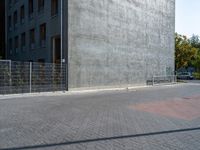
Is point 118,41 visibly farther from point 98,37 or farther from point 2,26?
point 2,26

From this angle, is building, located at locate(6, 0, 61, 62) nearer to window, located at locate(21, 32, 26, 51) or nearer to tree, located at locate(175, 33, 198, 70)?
window, located at locate(21, 32, 26, 51)

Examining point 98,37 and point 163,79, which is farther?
point 163,79

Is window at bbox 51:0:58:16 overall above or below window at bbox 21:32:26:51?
above

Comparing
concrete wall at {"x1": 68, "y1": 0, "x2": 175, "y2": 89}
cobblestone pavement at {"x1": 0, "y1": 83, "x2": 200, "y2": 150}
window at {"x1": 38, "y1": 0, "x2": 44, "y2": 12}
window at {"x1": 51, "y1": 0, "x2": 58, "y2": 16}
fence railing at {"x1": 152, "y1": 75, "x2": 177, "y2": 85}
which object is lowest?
cobblestone pavement at {"x1": 0, "y1": 83, "x2": 200, "y2": 150}

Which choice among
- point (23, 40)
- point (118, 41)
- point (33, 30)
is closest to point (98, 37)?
point (118, 41)

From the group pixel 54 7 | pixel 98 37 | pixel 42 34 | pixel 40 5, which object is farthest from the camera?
pixel 40 5

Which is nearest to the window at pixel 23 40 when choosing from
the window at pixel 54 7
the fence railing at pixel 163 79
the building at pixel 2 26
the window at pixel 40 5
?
the window at pixel 40 5

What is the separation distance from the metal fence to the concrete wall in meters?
1.14

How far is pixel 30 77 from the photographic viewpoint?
18.8 metres

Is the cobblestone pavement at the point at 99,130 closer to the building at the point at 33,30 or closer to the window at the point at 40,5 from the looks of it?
the building at the point at 33,30

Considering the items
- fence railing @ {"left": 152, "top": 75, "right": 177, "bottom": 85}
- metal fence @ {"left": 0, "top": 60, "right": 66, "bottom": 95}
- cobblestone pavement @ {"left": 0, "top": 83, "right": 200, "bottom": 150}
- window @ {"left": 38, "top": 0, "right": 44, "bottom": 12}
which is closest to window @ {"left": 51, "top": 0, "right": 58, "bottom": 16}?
window @ {"left": 38, "top": 0, "right": 44, "bottom": 12}

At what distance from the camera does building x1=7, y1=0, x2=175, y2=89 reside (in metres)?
22.3

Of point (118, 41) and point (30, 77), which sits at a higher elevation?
point (118, 41)

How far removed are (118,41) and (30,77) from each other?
393 inches
